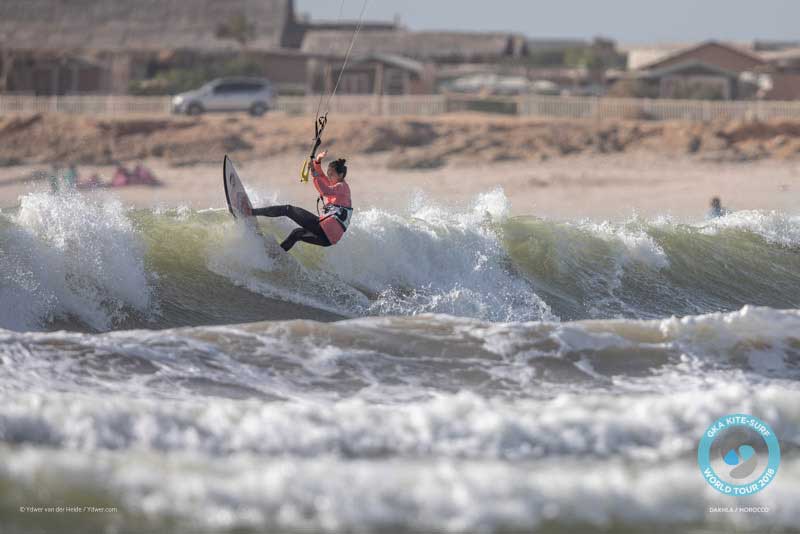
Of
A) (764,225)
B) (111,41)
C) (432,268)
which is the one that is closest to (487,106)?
(111,41)

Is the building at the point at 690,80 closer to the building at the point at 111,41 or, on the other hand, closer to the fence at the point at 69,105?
the building at the point at 111,41

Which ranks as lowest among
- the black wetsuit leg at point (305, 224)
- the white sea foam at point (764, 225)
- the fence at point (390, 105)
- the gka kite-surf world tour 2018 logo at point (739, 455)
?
the gka kite-surf world tour 2018 logo at point (739, 455)

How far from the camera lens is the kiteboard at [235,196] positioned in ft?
38.0

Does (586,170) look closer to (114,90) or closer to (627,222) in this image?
(627,222)

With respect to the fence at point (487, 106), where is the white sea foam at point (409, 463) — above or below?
below

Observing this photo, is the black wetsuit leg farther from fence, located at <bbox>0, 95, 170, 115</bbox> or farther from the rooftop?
the rooftop

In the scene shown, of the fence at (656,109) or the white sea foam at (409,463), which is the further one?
the fence at (656,109)

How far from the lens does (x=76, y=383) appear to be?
26.2ft

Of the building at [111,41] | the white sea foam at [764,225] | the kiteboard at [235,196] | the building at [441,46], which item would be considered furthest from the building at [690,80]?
the kiteboard at [235,196]

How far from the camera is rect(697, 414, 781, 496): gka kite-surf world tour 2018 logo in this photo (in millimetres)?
6613

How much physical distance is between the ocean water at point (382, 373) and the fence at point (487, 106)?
17.1 m

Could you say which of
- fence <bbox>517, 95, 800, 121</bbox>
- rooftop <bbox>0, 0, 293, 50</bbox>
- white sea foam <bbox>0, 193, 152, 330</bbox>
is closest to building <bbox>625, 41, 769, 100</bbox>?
fence <bbox>517, 95, 800, 121</bbox>

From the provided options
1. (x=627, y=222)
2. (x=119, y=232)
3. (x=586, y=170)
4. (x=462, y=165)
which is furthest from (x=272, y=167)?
(x=119, y=232)

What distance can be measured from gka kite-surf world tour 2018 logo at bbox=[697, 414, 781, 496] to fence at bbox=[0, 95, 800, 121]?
2439cm
